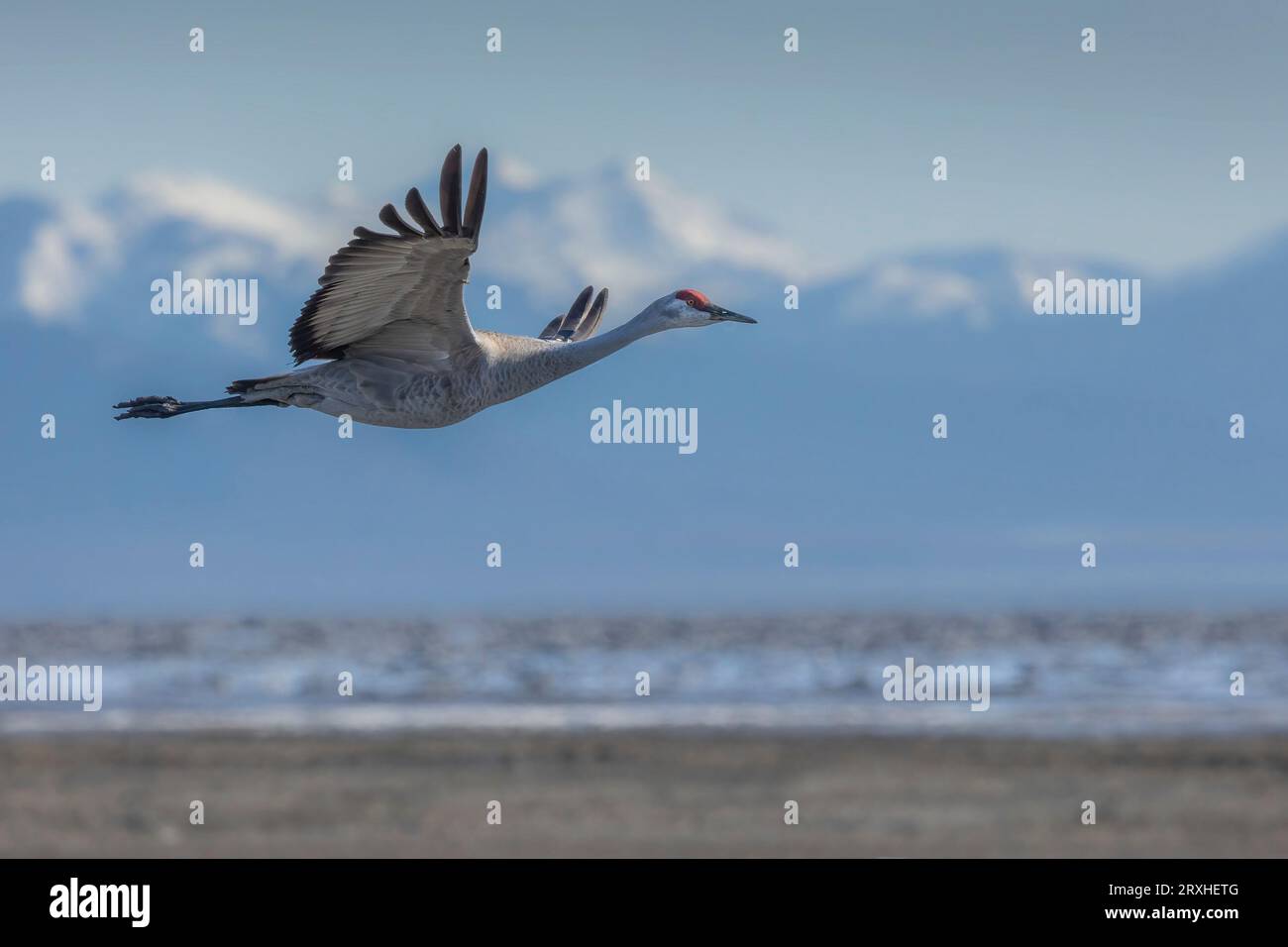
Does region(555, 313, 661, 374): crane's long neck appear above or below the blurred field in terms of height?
above

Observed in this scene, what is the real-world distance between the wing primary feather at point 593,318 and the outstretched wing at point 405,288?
3471 mm

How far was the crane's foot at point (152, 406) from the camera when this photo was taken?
20516mm

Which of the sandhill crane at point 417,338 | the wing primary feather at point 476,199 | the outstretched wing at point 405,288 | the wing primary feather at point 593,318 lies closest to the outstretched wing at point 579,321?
the wing primary feather at point 593,318

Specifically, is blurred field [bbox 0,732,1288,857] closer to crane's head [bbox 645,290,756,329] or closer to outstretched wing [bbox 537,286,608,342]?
outstretched wing [bbox 537,286,608,342]

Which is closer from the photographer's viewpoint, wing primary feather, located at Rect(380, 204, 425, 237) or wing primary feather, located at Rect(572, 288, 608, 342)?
wing primary feather, located at Rect(380, 204, 425, 237)

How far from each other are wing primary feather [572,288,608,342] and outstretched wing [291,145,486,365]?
3.47 meters

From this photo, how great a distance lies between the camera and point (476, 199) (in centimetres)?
1658

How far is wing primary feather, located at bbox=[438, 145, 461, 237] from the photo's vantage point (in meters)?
16.4

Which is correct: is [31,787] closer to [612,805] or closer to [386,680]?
[612,805]

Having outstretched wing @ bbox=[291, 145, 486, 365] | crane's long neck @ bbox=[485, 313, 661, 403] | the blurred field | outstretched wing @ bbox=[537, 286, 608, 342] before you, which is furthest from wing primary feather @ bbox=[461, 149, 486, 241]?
the blurred field

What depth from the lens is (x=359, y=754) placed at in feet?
116

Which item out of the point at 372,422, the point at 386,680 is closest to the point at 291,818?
the point at 372,422

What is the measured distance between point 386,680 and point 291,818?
17943mm
